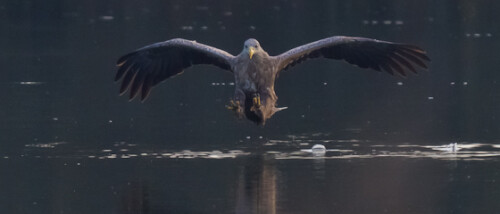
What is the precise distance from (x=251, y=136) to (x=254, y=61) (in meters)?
1.58

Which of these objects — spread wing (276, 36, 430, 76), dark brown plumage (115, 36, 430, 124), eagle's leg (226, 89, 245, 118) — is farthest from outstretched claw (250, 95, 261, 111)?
spread wing (276, 36, 430, 76)

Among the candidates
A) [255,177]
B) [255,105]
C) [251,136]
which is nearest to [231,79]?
[251,136]

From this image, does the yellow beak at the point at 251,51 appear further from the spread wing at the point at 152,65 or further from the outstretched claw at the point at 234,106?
the spread wing at the point at 152,65

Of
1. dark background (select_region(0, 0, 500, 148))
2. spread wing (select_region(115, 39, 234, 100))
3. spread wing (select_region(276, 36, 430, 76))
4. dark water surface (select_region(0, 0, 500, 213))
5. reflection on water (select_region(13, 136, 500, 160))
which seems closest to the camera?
dark water surface (select_region(0, 0, 500, 213))

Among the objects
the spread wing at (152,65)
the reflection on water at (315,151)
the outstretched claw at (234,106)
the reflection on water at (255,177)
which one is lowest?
the reflection on water at (255,177)

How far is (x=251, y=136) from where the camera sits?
54.9 ft

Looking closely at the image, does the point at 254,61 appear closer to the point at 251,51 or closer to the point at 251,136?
the point at 251,51

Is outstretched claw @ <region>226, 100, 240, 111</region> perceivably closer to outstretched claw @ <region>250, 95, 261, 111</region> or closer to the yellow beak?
outstretched claw @ <region>250, 95, 261, 111</region>

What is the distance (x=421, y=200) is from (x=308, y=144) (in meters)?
3.46

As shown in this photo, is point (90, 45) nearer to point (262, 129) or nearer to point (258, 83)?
point (262, 129)

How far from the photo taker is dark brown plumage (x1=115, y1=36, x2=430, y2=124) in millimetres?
15344

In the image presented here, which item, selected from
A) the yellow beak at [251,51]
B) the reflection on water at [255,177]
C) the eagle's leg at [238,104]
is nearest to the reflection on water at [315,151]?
the reflection on water at [255,177]

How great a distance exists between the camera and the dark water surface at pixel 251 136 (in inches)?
506

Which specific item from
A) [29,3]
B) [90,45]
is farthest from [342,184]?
[29,3]
